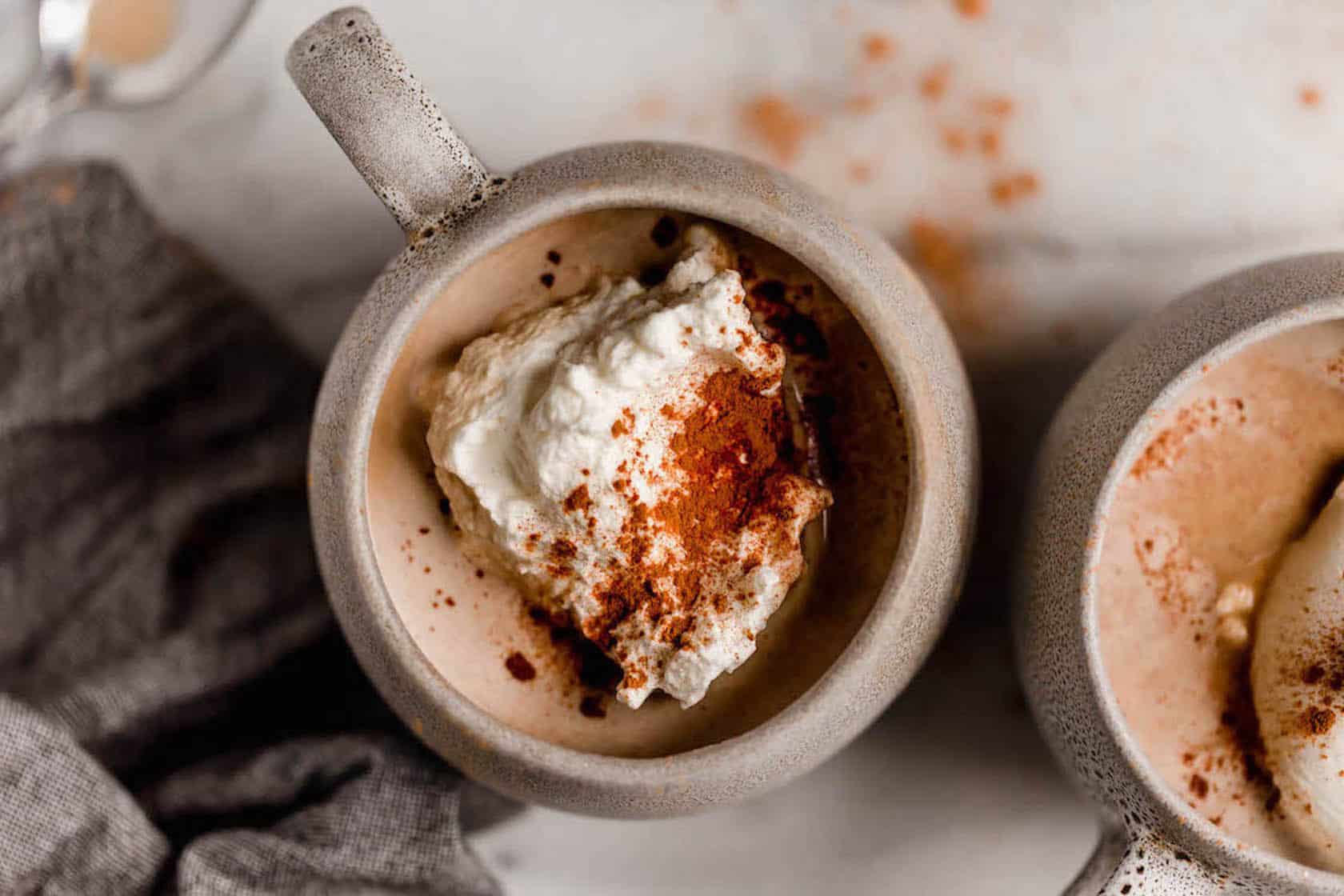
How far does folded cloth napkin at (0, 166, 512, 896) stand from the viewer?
964 millimetres

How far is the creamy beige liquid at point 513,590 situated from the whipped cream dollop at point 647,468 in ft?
0.14

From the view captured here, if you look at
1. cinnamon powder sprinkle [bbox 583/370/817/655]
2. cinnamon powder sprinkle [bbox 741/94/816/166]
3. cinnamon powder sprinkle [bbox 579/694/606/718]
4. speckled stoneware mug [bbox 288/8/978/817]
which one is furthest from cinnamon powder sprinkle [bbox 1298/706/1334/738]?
cinnamon powder sprinkle [bbox 741/94/816/166]

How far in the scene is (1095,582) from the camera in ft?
2.38

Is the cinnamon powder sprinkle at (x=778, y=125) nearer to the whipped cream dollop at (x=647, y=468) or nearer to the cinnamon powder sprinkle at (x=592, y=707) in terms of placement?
the whipped cream dollop at (x=647, y=468)

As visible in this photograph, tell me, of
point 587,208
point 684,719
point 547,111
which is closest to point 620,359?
point 587,208

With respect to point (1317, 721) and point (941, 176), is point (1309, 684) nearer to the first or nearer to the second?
point (1317, 721)

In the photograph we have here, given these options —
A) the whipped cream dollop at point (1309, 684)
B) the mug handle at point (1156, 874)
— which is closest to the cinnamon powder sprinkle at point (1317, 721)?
the whipped cream dollop at point (1309, 684)

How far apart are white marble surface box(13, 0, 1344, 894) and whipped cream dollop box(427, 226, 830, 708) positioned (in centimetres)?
27

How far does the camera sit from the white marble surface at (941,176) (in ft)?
3.21

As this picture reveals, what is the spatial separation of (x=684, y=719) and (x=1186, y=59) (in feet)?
2.07

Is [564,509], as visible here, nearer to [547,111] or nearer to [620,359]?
[620,359]

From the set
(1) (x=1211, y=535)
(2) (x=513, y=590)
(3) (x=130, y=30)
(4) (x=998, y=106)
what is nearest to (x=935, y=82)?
(4) (x=998, y=106)

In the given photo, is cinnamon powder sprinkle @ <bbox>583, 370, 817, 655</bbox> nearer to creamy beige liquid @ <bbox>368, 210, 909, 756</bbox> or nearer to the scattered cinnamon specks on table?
creamy beige liquid @ <bbox>368, 210, 909, 756</bbox>

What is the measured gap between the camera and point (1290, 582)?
80cm
